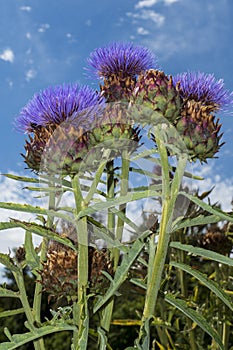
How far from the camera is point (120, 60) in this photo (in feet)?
5.16

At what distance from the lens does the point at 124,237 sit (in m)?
1.33

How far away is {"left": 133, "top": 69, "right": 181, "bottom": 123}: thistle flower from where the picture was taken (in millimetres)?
1221

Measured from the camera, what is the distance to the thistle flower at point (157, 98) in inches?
48.1

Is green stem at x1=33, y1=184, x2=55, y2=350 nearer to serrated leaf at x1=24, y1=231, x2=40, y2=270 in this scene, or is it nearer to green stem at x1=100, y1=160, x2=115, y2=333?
serrated leaf at x1=24, y1=231, x2=40, y2=270

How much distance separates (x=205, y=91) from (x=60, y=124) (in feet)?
1.27

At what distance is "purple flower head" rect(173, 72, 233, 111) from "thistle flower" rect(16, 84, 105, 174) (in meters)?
0.24

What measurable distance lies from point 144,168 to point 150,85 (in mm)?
234

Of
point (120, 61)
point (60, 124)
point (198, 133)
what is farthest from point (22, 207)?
point (120, 61)

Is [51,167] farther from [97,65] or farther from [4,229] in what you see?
[97,65]

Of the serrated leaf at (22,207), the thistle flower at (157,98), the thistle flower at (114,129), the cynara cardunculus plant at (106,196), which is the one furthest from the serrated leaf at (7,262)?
the thistle flower at (157,98)

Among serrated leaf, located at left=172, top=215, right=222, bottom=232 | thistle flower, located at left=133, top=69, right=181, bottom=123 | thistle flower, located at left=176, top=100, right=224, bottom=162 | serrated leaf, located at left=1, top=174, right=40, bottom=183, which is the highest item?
thistle flower, located at left=133, top=69, right=181, bottom=123

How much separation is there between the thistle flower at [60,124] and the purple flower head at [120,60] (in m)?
0.24

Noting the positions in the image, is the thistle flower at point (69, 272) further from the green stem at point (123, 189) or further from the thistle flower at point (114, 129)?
the thistle flower at point (114, 129)

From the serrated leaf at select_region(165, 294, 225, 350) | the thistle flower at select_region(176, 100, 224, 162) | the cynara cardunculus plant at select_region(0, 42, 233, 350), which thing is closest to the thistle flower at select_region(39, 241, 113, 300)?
the cynara cardunculus plant at select_region(0, 42, 233, 350)
